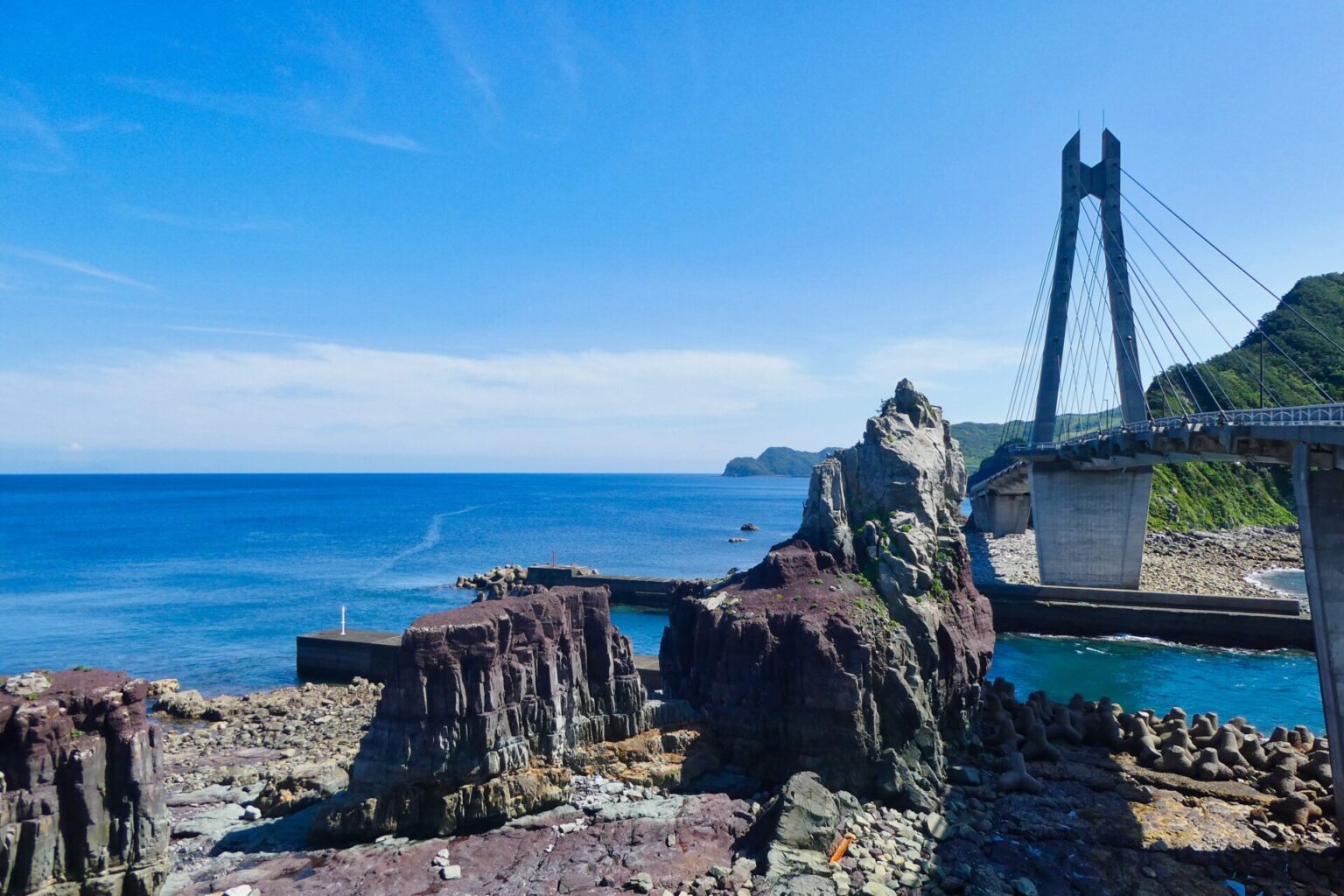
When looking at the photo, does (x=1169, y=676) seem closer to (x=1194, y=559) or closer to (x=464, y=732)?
(x=1194, y=559)

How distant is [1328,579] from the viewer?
65.9ft

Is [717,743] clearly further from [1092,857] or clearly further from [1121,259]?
[1121,259]

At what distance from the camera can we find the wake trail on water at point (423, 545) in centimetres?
7619

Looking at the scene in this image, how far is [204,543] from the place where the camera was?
324 feet

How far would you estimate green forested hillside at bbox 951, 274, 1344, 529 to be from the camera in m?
79.4

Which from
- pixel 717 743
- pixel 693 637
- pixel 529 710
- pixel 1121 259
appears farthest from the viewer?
pixel 1121 259

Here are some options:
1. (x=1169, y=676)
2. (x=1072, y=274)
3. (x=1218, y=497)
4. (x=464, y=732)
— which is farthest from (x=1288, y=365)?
(x=464, y=732)

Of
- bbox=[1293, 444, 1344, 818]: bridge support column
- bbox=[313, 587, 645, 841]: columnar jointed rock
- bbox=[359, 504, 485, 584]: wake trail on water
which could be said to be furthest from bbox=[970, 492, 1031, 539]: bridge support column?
bbox=[313, 587, 645, 841]: columnar jointed rock

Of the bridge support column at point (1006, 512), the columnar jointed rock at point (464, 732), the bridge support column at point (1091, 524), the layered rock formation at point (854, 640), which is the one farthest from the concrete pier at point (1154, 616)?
the columnar jointed rock at point (464, 732)

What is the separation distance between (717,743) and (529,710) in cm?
596

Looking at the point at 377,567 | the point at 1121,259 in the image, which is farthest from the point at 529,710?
the point at 377,567

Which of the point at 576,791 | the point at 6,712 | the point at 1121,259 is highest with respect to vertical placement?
the point at 1121,259

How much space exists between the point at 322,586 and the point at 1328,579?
2677 inches

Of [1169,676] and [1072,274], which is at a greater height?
[1072,274]
